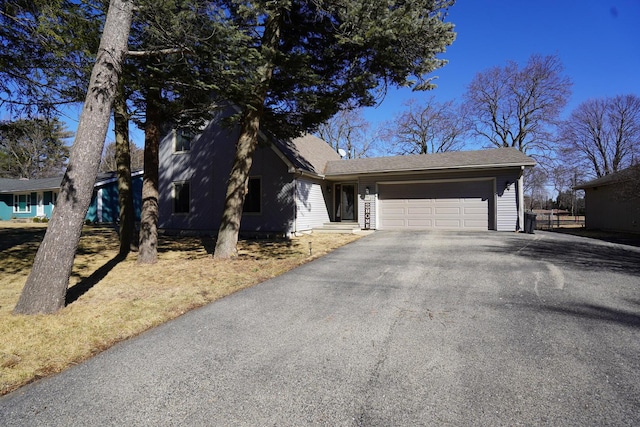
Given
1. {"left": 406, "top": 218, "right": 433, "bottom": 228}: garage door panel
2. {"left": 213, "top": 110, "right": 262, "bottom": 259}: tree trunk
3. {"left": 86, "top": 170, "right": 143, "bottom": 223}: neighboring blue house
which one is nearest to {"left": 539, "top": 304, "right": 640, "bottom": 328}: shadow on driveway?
{"left": 213, "top": 110, "right": 262, "bottom": 259}: tree trunk

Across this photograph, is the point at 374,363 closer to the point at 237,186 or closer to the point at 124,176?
the point at 237,186

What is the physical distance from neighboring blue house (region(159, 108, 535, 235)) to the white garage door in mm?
40

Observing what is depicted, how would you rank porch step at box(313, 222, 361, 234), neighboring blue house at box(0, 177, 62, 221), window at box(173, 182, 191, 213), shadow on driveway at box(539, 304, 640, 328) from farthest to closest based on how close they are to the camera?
neighboring blue house at box(0, 177, 62, 221) < window at box(173, 182, 191, 213) < porch step at box(313, 222, 361, 234) < shadow on driveway at box(539, 304, 640, 328)

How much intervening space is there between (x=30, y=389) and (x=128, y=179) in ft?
24.0

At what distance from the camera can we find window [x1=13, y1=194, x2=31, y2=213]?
2612cm

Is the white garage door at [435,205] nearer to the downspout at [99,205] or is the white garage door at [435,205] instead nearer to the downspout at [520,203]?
the downspout at [520,203]

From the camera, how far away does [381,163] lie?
16.6 meters

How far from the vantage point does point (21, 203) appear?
87.3ft

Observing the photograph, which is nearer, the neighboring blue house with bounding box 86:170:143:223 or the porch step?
the porch step

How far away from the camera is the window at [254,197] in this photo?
14.5m

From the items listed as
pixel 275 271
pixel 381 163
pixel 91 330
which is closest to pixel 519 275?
pixel 275 271

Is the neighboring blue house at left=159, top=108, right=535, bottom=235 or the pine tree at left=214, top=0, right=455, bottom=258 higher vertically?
the pine tree at left=214, top=0, right=455, bottom=258

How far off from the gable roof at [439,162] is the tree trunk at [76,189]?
11839 millimetres

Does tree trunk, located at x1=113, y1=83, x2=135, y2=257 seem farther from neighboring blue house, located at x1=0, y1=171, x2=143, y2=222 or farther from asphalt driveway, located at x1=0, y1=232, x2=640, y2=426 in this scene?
neighboring blue house, located at x1=0, y1=171, x2=143, y2=222
